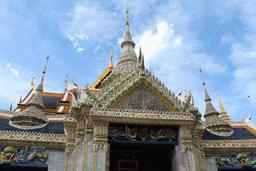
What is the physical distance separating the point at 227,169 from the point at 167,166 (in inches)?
119

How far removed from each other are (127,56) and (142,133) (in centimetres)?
806

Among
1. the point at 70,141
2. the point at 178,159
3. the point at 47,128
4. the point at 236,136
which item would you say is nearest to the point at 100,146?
the point at 70,141

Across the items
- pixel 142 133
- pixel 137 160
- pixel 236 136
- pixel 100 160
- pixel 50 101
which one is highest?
pixel 50 101

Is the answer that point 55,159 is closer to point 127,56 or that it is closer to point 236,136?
point 127,56

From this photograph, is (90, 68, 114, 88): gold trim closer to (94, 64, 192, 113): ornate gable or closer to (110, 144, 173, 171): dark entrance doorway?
(110, 144, 173, 171): dark entrance doorway

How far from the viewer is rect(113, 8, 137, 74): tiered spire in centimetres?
1396

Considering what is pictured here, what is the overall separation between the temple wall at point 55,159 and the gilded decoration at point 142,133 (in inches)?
110

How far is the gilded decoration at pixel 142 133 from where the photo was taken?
772 centimetres

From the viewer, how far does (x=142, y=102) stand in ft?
27.2

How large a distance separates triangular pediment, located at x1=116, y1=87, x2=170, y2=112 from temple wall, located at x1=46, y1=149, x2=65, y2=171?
353 cm

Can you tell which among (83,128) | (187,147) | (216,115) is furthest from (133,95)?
(216,115)

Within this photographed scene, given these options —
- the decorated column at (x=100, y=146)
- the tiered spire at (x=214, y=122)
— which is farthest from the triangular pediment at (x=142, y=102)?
the tiered spire at (x=214, y=122)

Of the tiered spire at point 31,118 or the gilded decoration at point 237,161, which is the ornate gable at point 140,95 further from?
the tiered spire at point 31,118

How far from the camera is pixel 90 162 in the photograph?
698cm
